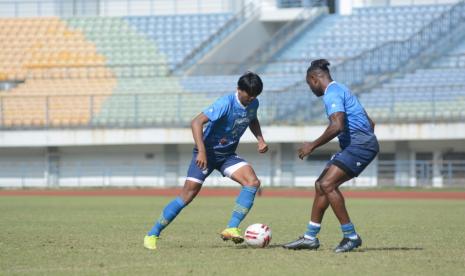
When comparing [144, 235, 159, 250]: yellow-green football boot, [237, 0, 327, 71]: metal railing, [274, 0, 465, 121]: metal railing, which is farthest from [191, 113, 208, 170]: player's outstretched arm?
[237, 0, 327, 71]: metal railing

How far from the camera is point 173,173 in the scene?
41.0 meters

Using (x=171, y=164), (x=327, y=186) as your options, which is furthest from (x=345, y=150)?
(x=171, y=164)

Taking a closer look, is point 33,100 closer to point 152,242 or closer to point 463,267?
point 152,242

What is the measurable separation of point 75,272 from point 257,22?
3603 centimetres

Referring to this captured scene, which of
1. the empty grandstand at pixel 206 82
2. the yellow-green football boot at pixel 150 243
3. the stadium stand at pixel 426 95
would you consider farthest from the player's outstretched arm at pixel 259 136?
the stadium stand at pixel 426 95

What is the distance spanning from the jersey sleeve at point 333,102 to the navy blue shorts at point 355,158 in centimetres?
52

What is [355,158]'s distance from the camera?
38.0 ft

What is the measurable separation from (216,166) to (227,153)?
21 cm

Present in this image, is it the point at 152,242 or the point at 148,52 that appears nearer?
the point at 152,242

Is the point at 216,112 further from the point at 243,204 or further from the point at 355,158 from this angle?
the point at 355,158

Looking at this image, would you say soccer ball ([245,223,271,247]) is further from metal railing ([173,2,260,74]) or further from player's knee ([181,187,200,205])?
metal railing ([173,2,260,74])

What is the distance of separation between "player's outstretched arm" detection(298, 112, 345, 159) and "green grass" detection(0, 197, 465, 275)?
116 centimetres

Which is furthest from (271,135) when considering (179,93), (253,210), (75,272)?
(75,272)

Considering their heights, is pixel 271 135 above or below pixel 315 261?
below
